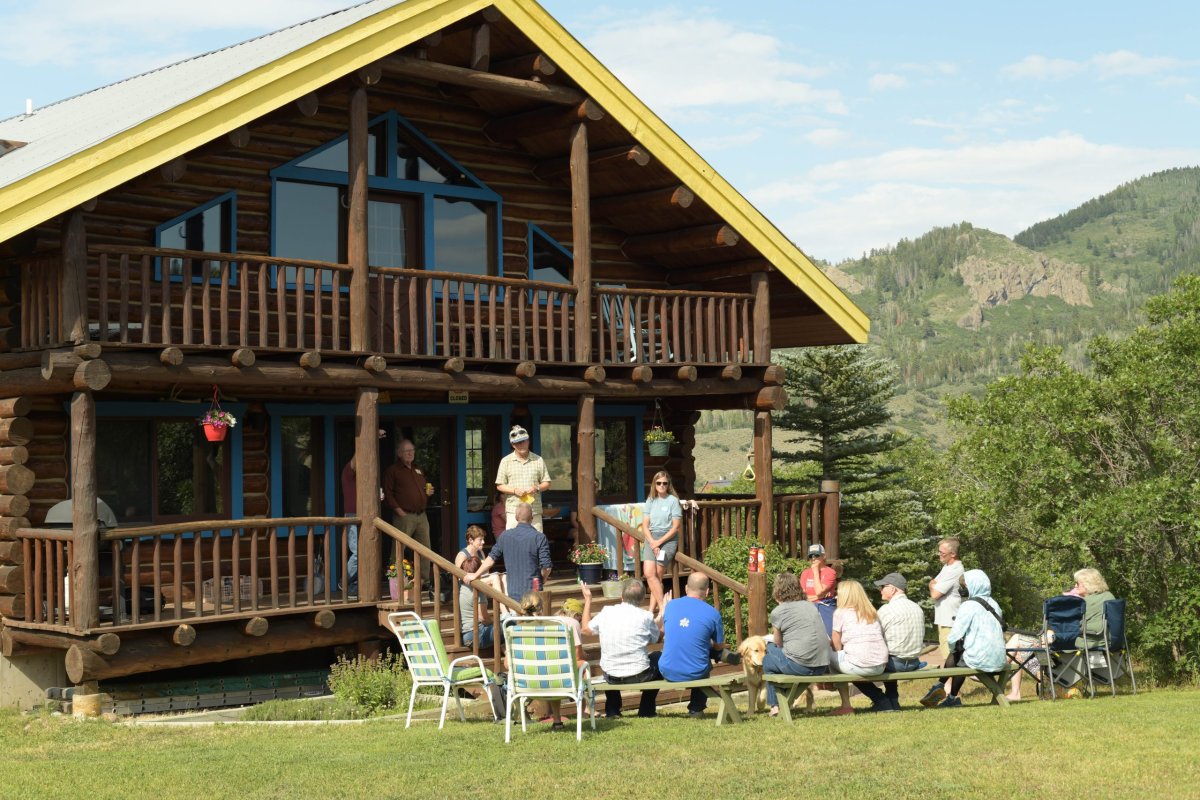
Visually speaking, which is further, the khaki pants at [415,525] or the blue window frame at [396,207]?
the blue window frame at [396,207]

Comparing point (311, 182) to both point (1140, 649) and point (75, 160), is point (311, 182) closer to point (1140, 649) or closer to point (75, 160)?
point (75, 160)

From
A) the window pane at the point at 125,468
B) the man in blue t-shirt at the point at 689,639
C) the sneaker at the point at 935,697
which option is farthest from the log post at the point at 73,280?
the sneaker at the point at 935,697

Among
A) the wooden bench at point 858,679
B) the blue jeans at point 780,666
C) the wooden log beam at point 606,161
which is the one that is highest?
the wooden log beam at point 606,161

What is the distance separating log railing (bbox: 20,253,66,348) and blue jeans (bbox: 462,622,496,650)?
505cm

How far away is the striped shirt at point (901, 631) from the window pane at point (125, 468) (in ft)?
28.7

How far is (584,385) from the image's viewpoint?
17.8m

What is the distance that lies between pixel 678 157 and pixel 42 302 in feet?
27.5

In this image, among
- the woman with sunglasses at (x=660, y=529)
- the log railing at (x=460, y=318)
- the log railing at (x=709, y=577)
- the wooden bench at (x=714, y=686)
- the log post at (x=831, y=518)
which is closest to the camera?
the wooden bench at (x=714, y=686)

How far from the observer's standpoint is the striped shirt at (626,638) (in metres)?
12.5

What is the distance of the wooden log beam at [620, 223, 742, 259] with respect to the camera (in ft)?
63.3

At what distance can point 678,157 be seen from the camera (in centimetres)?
1862

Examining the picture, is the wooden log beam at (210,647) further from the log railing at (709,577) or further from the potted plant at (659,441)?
the potted plant at (659,441)

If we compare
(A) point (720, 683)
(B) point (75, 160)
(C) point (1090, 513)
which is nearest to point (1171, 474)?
(C) point (1090, 513)

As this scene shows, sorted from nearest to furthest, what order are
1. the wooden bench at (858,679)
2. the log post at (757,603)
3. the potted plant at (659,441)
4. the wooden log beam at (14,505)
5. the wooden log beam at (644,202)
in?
the wooden bench at (858,679)
the wooden log beam at (14,505)
the log post at (757,603)
the wooden log beam at (644,202)
the potted plant at (659,441)
